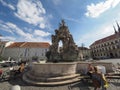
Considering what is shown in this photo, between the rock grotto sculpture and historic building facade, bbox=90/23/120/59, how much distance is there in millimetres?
43375

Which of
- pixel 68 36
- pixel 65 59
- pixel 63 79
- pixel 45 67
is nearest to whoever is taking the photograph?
pixel 63 79

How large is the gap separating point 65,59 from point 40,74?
9170 millimetres

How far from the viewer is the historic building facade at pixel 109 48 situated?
51438 millimetres

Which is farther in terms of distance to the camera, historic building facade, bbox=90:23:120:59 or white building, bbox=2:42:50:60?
white building, bbox=2:42:50:60

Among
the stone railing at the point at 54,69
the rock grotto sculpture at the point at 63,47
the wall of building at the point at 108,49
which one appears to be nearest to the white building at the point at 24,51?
the rock grotto sculpture at the point at 63,47

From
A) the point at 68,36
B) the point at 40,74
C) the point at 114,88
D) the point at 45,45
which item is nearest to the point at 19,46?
A: the point at 45,45

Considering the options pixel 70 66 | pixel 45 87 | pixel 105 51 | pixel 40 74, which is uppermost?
pixel 105 51

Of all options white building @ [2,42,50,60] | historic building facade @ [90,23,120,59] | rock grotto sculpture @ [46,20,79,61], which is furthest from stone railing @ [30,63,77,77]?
historic building facade @ [90,23,120,59]

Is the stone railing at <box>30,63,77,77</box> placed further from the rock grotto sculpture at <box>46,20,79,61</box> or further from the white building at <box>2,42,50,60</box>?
the white building at <box>2,42,50,60</box>

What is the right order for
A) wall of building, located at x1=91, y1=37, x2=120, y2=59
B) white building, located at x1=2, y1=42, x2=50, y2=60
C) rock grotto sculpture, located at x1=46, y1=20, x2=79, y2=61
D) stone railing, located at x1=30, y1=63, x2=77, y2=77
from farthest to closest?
white building, located at x1=2, y1=42, x2=50, y2=60, wall of building, located at x1=91, y1=37, x2=120, y2=59, rock grotto sculpture, located at x1=46, y1=20, x2=79, y2=61, stone railing, located at x1=30, y1=63, x2=77, y2=77

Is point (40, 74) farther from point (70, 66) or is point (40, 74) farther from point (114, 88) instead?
point (114, 88)

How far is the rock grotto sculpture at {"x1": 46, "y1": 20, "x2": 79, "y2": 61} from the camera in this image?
1675 cm

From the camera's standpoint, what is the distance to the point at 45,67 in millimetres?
7785

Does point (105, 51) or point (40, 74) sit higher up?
point (105, 51)
